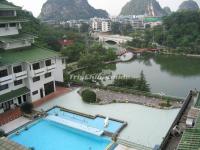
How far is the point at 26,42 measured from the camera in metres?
21.7

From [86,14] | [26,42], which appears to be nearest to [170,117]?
[26,42]

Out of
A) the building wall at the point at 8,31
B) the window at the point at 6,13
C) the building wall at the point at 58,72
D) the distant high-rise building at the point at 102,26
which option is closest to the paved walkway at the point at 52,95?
the building wall at the point at 58,72

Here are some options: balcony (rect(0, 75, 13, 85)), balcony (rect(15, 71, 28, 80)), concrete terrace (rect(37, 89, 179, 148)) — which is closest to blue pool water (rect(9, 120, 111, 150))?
concrete terrace (rect(37, 89, 179, 148))

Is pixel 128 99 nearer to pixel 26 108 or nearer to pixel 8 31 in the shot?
pixel 26 108

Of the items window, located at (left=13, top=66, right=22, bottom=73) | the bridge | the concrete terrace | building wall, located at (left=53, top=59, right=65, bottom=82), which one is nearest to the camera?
the concrete terrace

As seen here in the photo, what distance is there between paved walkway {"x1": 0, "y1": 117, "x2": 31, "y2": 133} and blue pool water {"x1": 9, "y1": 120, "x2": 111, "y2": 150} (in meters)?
0.75

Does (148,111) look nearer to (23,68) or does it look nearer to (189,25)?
(23,68)

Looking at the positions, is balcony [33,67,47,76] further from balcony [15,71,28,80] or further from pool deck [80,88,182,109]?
pool deck [80,88,182,109]

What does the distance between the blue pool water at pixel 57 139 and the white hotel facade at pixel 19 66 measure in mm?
3423

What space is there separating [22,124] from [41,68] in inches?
203

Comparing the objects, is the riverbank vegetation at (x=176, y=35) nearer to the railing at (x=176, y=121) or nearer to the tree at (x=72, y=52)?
the tree at (x=72, y=52)

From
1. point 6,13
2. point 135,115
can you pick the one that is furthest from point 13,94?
point 135,115

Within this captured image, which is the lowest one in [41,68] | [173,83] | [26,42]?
[173,83]

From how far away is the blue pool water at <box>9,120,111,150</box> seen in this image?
14219mm
